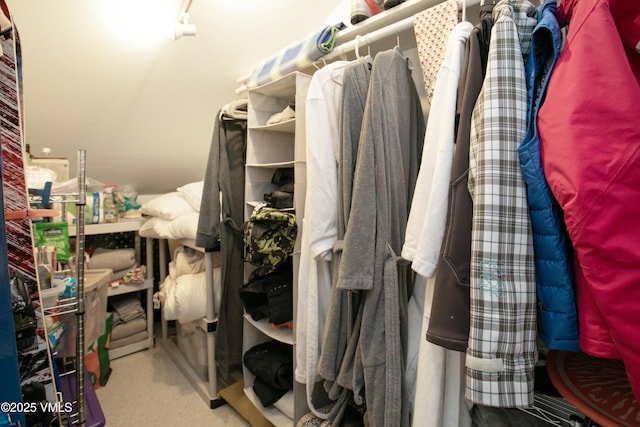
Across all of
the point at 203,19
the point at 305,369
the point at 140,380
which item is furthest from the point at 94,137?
the point at 305,369

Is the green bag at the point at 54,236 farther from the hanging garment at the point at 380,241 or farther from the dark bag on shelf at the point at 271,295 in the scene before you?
the hanging garment at the point at 380,241

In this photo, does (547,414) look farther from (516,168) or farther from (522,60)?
(522,60)

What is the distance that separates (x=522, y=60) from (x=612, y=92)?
0.21 m

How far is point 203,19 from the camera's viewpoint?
1.52 m

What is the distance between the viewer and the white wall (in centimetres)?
141

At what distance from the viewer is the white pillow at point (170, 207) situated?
2041 millimetres

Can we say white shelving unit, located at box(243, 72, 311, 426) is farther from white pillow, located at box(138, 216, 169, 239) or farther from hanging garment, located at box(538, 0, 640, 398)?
hanging garment, located at box(538, 0, 640, 398)

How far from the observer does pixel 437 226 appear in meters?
0.72

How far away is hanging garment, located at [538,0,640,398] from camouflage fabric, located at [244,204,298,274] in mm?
933

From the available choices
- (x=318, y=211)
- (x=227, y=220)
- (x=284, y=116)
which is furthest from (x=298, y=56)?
(x=227, y=220)

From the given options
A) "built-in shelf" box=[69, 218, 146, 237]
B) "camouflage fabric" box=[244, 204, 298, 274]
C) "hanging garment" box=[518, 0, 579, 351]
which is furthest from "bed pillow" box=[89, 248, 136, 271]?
"hanging garment" box=[518, 0, 579, 351]

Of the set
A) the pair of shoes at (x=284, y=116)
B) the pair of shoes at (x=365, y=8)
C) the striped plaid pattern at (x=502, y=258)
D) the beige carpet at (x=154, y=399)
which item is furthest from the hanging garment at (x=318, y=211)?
the beige carpet at (x=154, y=399)

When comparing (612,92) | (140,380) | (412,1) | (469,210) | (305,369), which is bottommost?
(140,380)

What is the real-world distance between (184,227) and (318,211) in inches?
45.5
